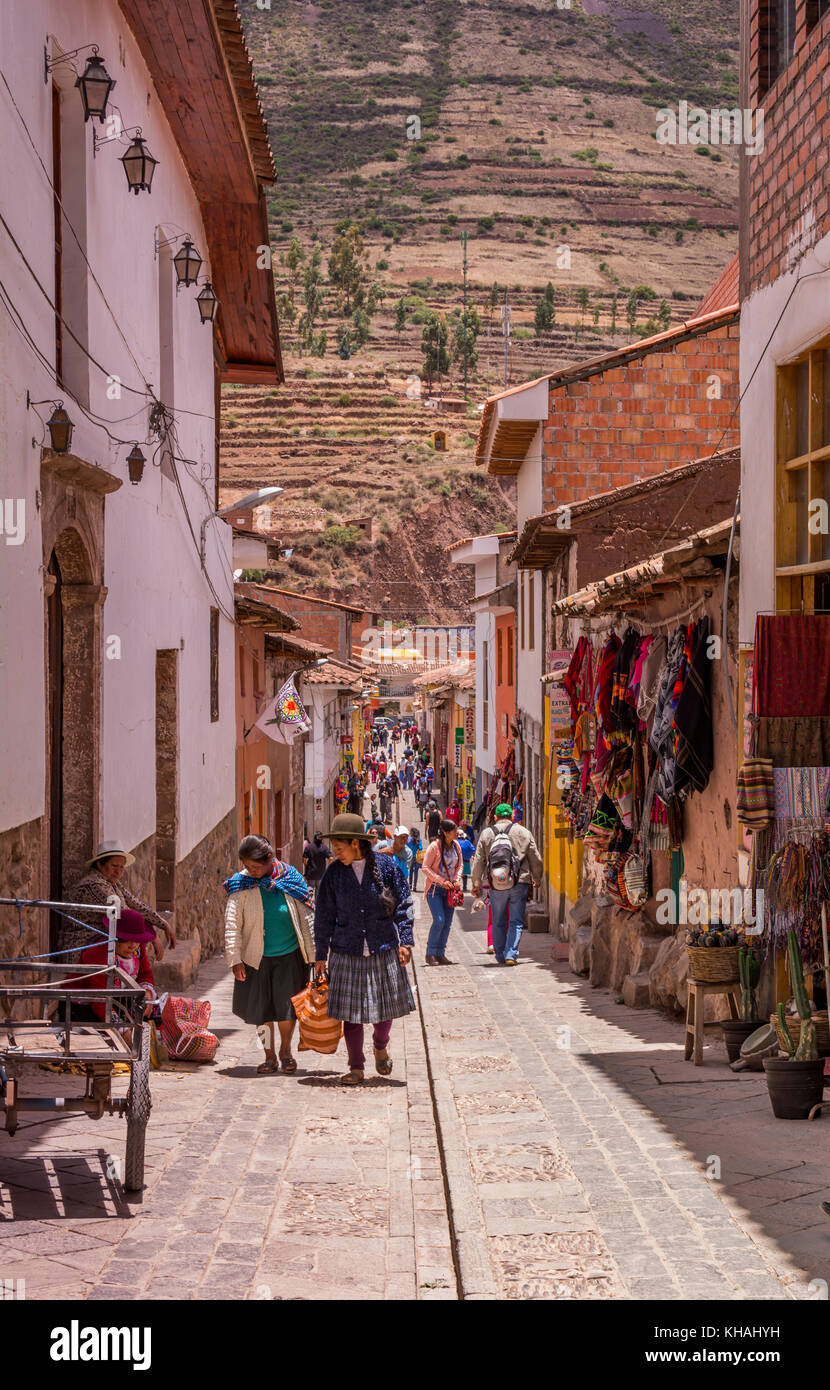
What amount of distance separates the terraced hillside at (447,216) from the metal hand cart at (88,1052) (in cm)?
7107

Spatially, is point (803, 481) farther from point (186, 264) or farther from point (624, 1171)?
point (186, 264)

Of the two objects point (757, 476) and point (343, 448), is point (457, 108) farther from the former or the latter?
point (757, 476)

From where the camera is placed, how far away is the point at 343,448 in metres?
Result: 90.1

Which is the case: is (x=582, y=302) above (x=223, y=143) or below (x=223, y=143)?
above

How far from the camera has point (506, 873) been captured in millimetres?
15594

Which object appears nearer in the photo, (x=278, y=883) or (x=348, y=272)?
(x=278, y=883)

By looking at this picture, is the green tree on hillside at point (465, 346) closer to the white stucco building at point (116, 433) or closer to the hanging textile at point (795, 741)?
the white stucco building at point (116, 433)

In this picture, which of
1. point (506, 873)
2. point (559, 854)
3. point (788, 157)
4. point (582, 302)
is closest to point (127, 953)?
point (788, 157)

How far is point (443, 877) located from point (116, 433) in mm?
7397

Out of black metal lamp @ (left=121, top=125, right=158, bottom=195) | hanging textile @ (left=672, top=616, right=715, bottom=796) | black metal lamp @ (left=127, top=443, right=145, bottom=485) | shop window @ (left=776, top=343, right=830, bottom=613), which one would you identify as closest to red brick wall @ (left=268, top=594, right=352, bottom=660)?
black metal lamp @ (left=127, top=443, right=145, bottom=485)

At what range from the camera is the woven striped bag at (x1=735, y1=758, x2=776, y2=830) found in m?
8.09

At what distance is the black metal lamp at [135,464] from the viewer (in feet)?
35.5

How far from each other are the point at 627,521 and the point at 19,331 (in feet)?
38.1

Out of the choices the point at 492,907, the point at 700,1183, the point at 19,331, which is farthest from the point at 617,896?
the point at 19,331
